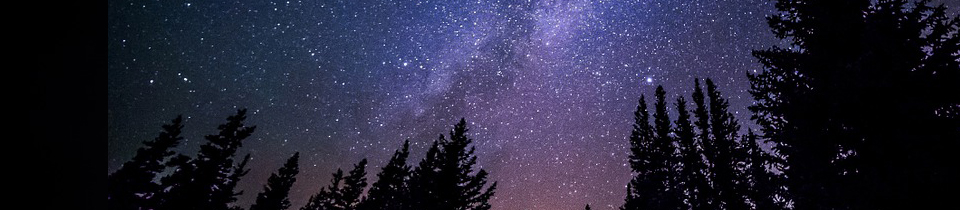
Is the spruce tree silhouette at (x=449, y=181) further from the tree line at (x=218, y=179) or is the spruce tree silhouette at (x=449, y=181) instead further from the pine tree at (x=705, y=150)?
the pine tree at (x=705, y=150)

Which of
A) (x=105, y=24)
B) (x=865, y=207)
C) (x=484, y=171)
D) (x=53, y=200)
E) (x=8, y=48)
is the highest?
(x=484, y=171)

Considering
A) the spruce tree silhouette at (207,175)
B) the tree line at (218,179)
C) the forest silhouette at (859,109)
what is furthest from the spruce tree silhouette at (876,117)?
the spruce tree silhouette at (207,175)

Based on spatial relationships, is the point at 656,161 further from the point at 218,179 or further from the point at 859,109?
the point at 218,179

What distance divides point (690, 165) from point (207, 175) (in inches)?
1074

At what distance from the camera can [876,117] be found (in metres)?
7.79

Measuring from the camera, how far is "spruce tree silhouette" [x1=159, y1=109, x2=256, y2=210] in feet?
66.7

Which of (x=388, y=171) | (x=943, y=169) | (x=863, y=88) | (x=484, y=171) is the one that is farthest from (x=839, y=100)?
(x=388, y=171)

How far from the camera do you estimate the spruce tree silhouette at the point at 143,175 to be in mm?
18891

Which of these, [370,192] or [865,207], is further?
[370,192]

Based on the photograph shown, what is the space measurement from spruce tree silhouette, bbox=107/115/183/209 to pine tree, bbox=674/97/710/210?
28.3m

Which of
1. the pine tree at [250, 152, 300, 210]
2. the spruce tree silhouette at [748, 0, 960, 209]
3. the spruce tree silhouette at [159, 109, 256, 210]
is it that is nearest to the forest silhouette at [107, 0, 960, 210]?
the spruce tree silhouette at [748, 0, 960, 209]

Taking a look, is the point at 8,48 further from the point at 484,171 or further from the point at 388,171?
the point at 388,171

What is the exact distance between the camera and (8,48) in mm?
1232

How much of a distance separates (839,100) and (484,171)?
12.4m
